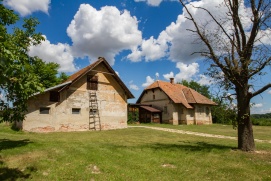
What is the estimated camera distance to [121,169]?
9039mm

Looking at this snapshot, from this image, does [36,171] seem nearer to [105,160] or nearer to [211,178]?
[105,160]

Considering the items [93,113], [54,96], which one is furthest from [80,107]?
[54,96]

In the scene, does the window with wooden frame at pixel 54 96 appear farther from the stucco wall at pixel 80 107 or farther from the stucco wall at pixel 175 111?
the stucco wall at pixel 175 111

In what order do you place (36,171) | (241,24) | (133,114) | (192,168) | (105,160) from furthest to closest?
(133,114) → (241,24) → (105,160) → (192,168) → (36,171)

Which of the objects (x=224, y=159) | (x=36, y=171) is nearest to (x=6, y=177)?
(x=36, y=171)

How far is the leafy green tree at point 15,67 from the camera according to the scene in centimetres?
525

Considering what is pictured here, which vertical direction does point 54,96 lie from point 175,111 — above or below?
above

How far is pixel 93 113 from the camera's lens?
24109mm

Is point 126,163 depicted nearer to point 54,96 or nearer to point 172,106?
point 54,96

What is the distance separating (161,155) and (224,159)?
2763mm

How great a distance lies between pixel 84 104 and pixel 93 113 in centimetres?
142

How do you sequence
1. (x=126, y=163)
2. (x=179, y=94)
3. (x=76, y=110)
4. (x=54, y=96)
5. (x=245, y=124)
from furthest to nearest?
(x=179, y=94)
(x=76, y=110)
(x=54, y=96)
(x=245, y=124)
(x=126, y=163)

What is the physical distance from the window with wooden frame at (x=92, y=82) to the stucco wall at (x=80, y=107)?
353 mm

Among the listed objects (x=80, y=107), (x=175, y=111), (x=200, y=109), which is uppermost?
(x=80, y=107)
